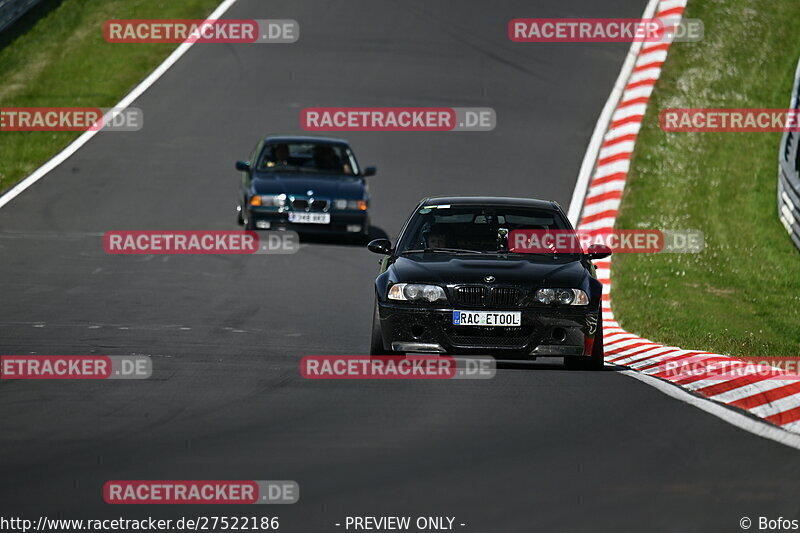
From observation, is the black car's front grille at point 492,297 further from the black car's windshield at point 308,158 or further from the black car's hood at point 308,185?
the black car's windshield at point 308,158

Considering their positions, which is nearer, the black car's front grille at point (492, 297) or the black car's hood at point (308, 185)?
the black car's front grille at point (492, 297)

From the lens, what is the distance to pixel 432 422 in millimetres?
9297

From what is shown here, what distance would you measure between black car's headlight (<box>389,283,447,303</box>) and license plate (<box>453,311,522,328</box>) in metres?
0.24

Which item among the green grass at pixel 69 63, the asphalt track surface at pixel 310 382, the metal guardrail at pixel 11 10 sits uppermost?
the metal guardrail at pixel 11 10

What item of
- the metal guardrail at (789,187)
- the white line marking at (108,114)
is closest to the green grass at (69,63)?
the white line marking at (108,114)

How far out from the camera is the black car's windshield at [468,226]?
1259 cm

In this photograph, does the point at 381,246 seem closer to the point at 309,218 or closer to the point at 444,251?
the point at 444,251

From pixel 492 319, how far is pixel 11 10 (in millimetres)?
25651

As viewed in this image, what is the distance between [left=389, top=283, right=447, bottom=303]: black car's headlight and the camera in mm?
11484

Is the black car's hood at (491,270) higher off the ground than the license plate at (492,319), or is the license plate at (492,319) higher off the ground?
the black car's hood at (491,270)

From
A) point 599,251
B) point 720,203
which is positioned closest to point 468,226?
point 599,251

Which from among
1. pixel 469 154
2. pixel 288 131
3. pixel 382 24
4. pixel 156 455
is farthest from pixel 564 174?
pixel 156 455

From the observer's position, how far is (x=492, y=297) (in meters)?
11.4

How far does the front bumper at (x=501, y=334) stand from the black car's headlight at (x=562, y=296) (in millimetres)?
78
